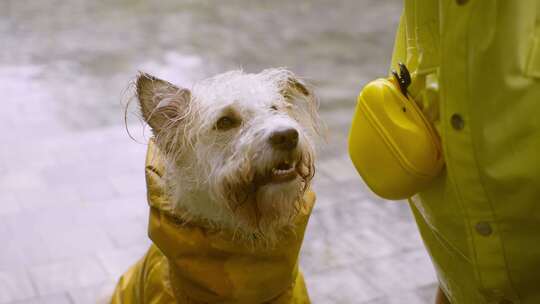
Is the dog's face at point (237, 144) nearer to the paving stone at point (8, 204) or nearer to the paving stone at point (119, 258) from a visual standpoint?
the paving stone at point (119, 258)

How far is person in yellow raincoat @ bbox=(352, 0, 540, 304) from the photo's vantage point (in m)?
1.37

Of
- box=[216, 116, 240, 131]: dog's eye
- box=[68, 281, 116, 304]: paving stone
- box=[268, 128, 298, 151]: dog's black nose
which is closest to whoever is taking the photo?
box=[268, 128, 298, 151]: dog's black nose

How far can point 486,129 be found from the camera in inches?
56.1

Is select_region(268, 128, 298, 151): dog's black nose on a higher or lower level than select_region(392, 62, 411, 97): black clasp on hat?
lower

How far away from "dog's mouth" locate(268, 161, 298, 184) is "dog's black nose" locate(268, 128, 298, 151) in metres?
0.06

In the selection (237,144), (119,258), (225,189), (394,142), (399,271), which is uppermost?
(394,142)

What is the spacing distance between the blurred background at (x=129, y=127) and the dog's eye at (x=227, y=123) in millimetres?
543

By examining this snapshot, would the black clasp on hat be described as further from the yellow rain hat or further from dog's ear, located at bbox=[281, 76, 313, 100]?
dog's ear, located at bbox=[281, 76, 313, 100]

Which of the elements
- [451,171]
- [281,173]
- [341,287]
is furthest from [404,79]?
[341,287]

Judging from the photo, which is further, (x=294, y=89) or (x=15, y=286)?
(x=15, y=286)

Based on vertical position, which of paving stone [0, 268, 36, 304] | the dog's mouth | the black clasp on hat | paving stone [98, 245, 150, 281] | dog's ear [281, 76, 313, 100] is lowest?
paving stone [98, 245, 150, 281]

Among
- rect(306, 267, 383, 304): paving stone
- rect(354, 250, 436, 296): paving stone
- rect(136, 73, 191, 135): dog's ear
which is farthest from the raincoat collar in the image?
rect(354, 250, 436, 296): paving stone

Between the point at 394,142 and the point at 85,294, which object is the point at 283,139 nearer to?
the point at 394,142

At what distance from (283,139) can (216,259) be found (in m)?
0.42
